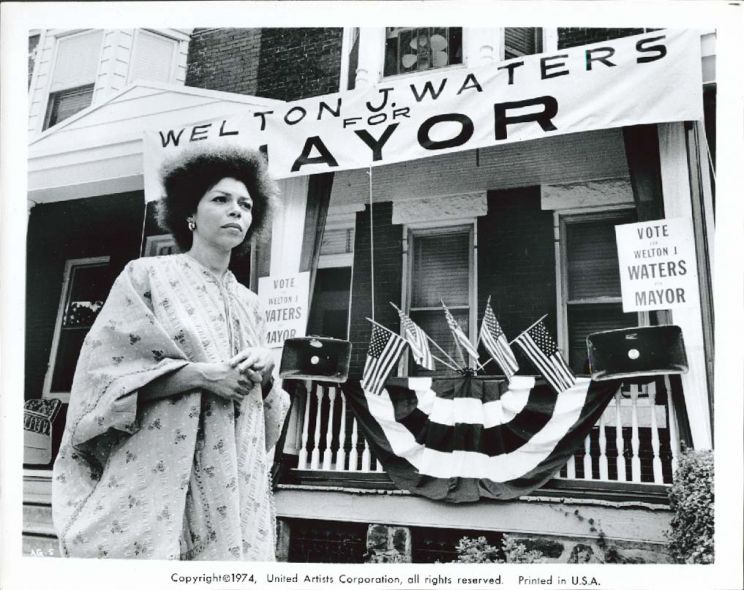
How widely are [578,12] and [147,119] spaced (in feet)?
9.16

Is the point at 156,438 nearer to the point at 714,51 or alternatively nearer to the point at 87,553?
the point at 87,553

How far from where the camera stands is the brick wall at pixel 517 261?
4.50m

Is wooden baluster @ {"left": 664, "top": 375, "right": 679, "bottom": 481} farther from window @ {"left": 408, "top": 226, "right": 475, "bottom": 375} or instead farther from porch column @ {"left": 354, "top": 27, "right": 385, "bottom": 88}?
porch column @ {"left": 354, "top": 27, "right": 385, "bottom": 88}

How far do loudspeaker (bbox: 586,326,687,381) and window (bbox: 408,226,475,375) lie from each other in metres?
1.11

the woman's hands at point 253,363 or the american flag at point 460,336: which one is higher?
the american flag at point 460,336

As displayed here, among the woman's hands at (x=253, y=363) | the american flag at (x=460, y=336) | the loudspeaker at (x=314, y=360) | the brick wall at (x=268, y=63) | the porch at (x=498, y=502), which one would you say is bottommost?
the porch at (x=498, y=502)

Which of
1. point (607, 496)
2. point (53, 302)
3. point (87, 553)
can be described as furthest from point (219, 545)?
point (53, 302)

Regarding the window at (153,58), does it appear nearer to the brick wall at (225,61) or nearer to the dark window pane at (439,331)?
the brick wall at (225,61)

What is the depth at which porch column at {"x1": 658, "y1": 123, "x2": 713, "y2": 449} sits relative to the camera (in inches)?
134

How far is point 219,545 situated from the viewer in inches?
101

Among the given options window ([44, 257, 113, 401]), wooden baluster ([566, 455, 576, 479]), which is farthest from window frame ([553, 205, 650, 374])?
window ([44, 257, 113, 401])

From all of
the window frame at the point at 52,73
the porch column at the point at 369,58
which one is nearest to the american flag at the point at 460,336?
the porch column at the point at 369,58

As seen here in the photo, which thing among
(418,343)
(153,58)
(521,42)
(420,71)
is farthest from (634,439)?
(153,58)

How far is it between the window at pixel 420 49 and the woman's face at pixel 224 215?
87.4 inches
